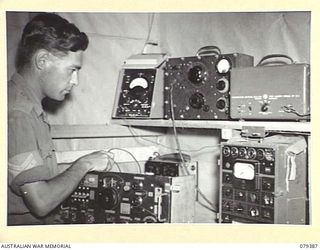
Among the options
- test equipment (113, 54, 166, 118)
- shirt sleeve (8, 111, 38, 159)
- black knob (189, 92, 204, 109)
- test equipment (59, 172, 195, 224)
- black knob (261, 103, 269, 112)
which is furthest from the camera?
test equipment (113, 54, 166, 118)

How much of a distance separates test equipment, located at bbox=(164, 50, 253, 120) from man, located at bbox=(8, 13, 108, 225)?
48 cm

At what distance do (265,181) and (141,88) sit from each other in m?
0.92

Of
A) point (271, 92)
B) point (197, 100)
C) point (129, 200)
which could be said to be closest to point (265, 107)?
point (271, 92)

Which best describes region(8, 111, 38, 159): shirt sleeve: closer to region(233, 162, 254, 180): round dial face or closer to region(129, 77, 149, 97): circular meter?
region(129, 77, 149, 97): circular meter

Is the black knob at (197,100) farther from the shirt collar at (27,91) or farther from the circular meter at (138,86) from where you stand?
the shirt collar at (27,91)

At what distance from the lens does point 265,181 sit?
171cm

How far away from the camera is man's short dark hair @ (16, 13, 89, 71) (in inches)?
73.6

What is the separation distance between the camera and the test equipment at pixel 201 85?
201cm

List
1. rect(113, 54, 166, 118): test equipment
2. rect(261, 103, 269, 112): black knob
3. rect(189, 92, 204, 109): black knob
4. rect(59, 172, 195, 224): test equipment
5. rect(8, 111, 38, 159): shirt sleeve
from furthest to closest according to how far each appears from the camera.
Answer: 1. rect(113, 54, 166, 118): test equipment
2. rect(189, 92, 204, 109): black knob
3. rect(59, 172, 195, 224): test equipment
4. rect(261, 103, 269, 112): black knob
5. rect(8, 111, 38, 159): shirt sleeve

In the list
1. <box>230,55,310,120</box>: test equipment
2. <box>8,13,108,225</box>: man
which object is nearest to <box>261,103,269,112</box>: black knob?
<box>230,55,310,120</box>: test equipment

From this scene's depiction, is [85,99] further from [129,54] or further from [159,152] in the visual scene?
[159,152]

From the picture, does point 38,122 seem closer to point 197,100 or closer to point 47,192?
point 47,192

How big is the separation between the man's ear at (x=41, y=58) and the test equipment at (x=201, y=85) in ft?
2.21

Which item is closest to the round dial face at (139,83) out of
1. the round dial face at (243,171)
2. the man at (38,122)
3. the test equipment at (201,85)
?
the test equipment at (201,85)
